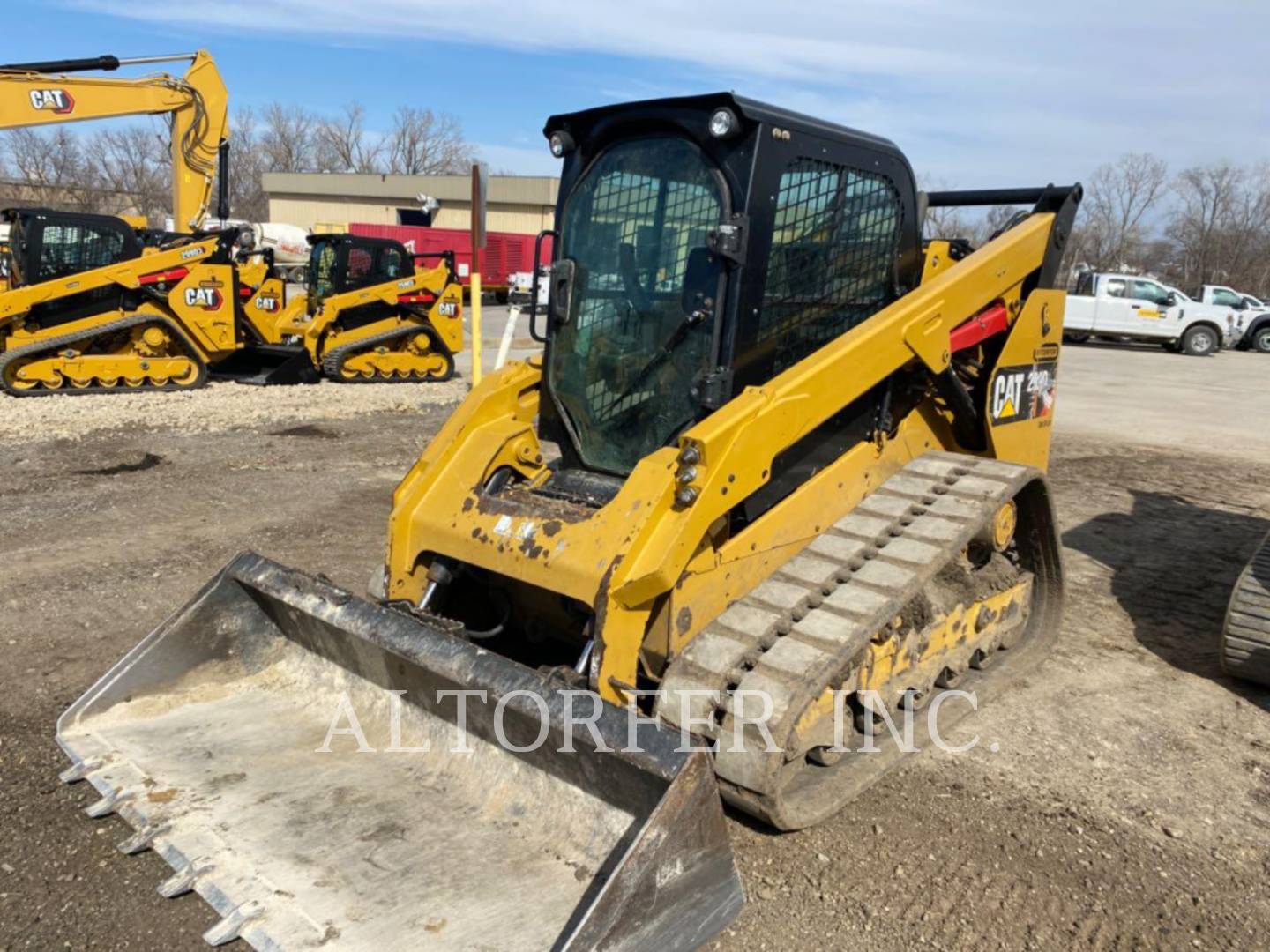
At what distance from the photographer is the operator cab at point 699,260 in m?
3.40

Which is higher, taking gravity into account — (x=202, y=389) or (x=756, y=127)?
(x=756, y=127)

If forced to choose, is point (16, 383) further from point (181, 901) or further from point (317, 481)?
point (181, 901)

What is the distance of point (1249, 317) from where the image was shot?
25.9 m

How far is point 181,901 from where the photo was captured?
110 inches

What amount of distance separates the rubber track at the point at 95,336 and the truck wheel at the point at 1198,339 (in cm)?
2132

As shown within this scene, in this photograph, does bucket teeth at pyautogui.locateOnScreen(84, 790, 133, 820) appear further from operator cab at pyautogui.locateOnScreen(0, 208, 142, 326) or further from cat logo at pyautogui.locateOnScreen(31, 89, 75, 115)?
cat logo at pyautogui.locateOnScreen(31, 89, 75, 115)

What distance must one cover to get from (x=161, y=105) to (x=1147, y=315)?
20800mm

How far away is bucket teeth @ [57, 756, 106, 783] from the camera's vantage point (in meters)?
3.16

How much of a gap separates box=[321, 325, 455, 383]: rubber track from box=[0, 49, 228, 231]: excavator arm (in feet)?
10.8

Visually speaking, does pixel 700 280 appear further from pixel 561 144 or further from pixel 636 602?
pixel 636 602

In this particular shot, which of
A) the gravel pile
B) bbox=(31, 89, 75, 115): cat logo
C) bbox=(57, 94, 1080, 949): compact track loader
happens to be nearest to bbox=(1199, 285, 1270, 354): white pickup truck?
the gravel pile

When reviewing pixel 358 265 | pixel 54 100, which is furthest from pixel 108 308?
pixel 358 265

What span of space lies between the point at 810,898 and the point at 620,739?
0.81 meters

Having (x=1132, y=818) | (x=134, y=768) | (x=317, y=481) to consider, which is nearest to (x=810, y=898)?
(x=1132, y=818)
